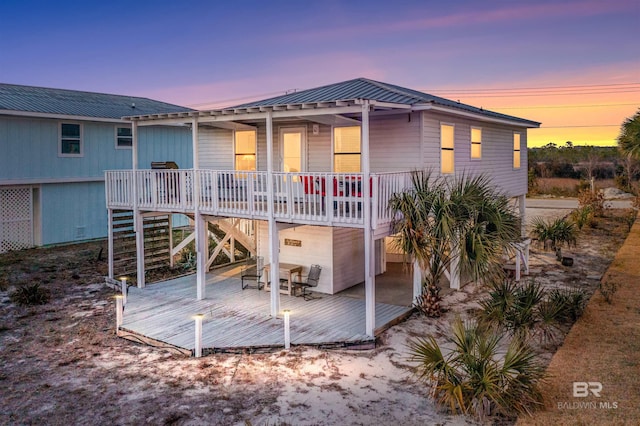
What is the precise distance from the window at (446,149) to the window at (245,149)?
19.0 ft

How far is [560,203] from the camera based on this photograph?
1359 inches

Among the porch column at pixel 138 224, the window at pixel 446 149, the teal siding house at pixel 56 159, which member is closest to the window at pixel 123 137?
the teal siding house at pixel 56 159

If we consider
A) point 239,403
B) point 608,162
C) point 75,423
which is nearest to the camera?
point 75,423

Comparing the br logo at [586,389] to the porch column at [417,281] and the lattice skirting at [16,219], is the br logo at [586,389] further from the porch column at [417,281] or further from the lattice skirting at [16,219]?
the lattice skirting at [16,219]

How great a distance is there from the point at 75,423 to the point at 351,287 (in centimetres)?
842

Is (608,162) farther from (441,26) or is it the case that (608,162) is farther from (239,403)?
(239,403)

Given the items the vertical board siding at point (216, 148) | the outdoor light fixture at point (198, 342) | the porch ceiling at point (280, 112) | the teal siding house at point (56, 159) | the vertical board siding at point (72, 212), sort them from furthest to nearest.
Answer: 1. the vertical board siding at point (72, 212)
2. the teal siding house at point (56, 159)
3. the vertical board siding at point (216, 148)
4. the porch ceiling at point (280, 112)
5. the outdoor light fixture at point (198, 342)

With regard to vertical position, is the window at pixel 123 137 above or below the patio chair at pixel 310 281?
above

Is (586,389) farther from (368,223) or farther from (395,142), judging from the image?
(395,142)

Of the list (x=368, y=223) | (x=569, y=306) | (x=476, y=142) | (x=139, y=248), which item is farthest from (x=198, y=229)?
(x=569, y=306)

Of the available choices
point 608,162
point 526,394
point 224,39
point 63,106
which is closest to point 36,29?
point 63,106

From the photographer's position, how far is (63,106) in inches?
810

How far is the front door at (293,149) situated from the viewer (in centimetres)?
1409

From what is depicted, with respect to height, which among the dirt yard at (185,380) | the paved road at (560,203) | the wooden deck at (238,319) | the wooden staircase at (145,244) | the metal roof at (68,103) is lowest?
the dirt yard at (185,380)
